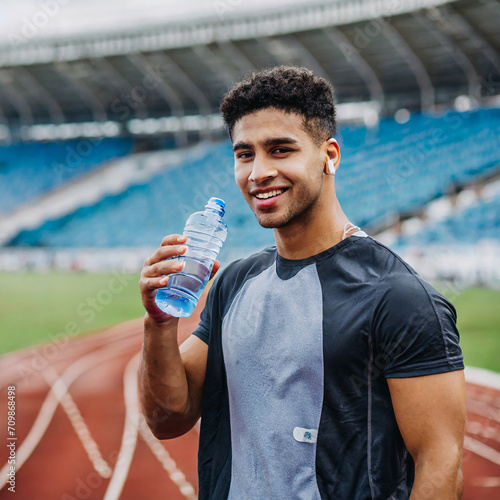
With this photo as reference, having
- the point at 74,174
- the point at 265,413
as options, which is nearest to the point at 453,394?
the point at 265,413

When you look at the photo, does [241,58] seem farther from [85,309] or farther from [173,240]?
[173,240]

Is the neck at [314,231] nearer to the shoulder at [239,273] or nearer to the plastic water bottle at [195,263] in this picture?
the shoulder at [239,273]

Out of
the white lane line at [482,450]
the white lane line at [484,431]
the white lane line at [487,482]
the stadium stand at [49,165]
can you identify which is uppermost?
the stadium stand at [49,165]

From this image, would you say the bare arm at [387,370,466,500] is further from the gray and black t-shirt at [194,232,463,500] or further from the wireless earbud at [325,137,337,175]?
the wireless earbud at [325,137,337,175]

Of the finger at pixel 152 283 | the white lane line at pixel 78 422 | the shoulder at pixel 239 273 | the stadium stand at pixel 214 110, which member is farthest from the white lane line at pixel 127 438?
the stadium stand at pixel 214 110

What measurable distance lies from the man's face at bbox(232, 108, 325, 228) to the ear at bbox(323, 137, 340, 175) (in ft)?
0.17

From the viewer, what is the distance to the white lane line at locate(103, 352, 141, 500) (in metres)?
→ 4.59

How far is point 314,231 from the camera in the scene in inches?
67.1

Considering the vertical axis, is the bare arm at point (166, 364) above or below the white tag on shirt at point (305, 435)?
above

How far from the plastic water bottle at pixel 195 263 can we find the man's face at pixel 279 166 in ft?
0.64

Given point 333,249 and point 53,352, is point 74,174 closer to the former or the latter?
point 53,352

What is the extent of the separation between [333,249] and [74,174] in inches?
966

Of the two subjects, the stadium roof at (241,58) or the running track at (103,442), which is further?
the stadium roof at (241,58)

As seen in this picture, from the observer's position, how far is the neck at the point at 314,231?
1689 mm
